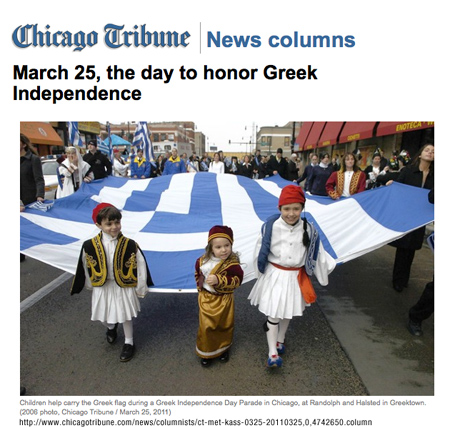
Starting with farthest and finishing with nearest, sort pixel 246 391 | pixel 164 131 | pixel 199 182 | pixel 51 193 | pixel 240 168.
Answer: pixel 164 131 < pixel 240 168 < pixel 51 193 < pixel 199 182 < pixel 246 391

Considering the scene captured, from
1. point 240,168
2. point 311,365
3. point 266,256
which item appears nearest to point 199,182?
point 266,256

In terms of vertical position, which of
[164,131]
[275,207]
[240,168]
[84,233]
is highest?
[164,131]

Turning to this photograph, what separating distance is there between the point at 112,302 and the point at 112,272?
0.81 feet

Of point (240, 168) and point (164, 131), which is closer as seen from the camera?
point (240, 168)

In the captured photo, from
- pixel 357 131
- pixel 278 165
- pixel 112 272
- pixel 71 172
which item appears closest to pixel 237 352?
pixel 112 272

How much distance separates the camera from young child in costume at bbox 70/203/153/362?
2.08 metres

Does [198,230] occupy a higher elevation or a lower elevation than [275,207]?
lower

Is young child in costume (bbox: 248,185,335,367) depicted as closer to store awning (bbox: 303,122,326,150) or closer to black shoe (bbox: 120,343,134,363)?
black shoe (bbox: 120,343,134,363)

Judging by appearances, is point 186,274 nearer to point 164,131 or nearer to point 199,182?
point 199,182

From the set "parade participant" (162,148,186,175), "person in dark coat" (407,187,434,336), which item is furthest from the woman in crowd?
"person in dark coat" (407,187,434,336)

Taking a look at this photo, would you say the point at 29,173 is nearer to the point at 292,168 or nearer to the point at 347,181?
the point at 347,181

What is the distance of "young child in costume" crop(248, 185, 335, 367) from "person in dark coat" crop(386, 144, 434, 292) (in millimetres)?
1567

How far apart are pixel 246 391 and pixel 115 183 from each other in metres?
3.49

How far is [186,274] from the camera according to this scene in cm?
235
